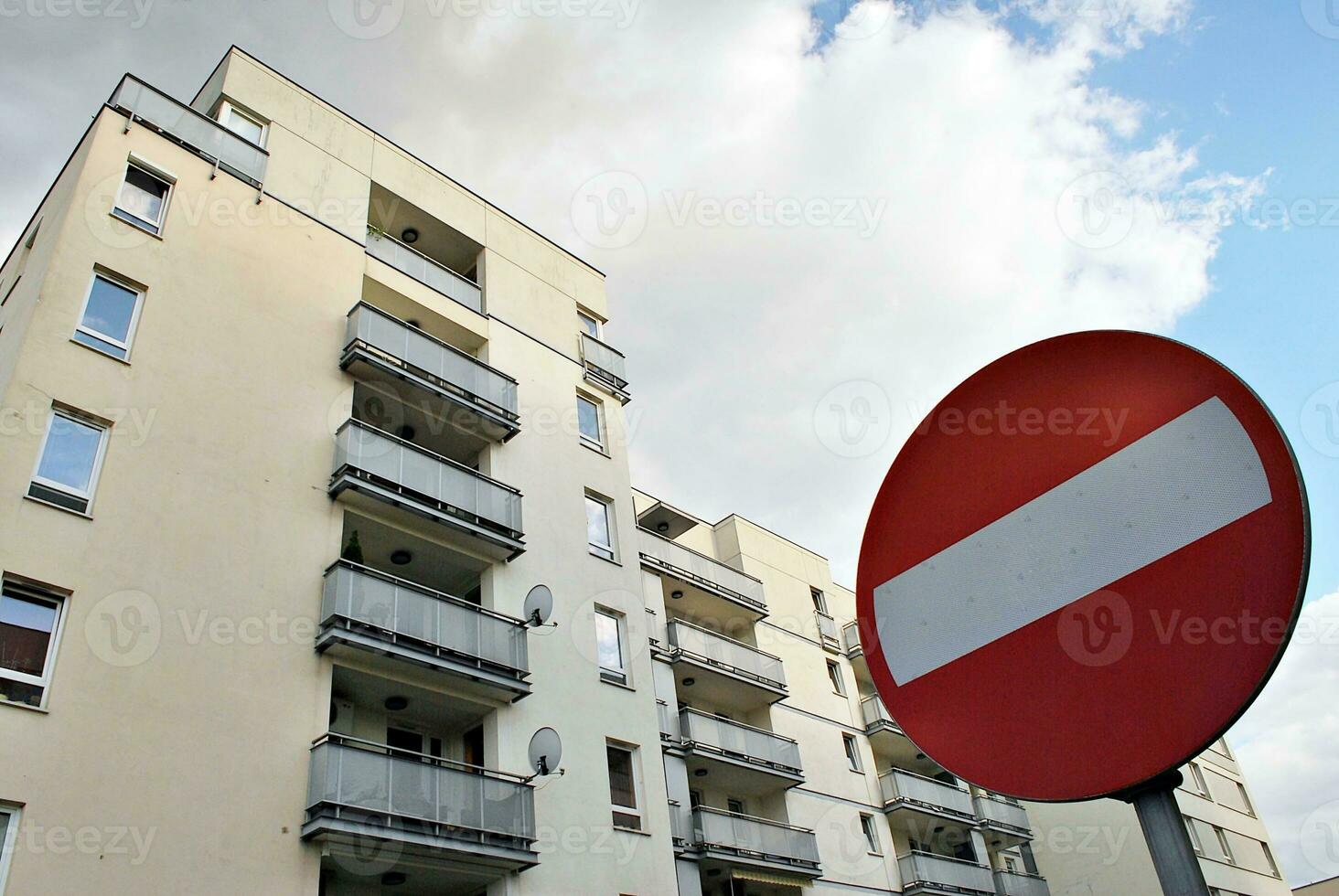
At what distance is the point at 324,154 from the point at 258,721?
1259cm

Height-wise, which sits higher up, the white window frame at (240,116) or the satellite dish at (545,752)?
the white window frame at (240,116)

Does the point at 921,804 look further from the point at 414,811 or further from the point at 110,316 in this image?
the point at 110,316

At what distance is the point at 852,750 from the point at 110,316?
24.8m

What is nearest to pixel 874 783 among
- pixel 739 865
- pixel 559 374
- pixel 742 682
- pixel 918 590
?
pixel 742 682

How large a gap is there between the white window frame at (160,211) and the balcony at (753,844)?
16.7 meters

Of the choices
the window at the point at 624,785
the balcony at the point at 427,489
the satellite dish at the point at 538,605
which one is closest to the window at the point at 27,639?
the balcony at the point at 427,489

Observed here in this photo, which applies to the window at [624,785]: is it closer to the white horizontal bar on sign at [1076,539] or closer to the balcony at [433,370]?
the balcony at [433,370]

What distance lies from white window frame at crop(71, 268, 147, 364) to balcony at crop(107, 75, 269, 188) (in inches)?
135

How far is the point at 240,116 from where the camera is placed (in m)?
19.3

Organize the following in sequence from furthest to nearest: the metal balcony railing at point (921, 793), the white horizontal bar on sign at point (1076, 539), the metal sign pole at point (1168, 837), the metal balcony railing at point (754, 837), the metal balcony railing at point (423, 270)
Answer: the metal balcony railing at point (921, 793) < the metal balcony railing at point (754, 837) < the metal balcony railing at point (423, 270) < the white horizontal bar on sign at point (1076, 539) < the metal sign pole at point (1168, 837)

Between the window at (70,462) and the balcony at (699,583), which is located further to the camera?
the balcony at (699,583)

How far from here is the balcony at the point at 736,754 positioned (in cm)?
2373

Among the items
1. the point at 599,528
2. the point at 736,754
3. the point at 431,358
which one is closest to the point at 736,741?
the point at 736,754

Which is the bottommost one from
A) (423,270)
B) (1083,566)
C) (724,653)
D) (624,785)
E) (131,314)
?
(1083,566)
